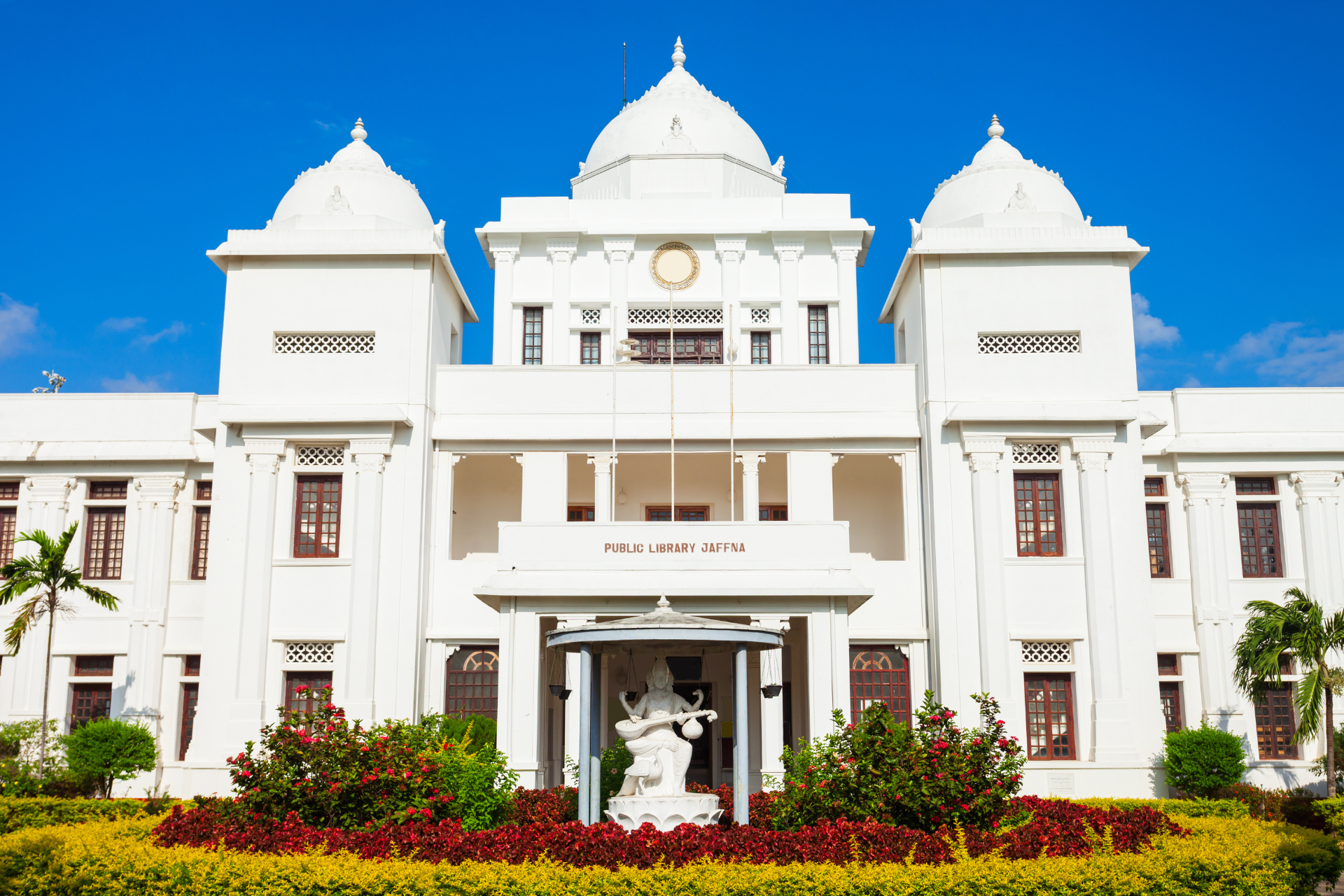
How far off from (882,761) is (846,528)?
6887mm

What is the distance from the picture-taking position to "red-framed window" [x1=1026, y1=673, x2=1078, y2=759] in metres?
20.0

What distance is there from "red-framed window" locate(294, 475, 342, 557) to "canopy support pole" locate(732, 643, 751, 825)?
10.4 m

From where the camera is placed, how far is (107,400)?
2486 centimetres

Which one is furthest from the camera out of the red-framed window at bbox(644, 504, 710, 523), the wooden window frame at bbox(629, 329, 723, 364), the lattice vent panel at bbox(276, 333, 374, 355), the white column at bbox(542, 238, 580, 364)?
the wooden window frame at bbox(629, 329, 723, 364)

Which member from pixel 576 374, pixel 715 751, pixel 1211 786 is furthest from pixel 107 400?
pixel 1211 786

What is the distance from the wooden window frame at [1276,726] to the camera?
74.5 ft

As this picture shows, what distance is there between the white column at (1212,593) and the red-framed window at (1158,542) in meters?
0.42

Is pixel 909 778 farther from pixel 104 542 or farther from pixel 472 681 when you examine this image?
pixel 104 542

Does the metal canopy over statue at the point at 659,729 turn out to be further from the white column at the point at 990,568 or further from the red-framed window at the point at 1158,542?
the red-framed window at the point at 1158,542

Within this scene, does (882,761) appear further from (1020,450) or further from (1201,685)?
(1201,685)

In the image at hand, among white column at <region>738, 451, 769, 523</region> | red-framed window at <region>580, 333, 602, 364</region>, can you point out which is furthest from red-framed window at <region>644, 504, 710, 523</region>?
red-framed window at <region>580, 333, 602, 364</region>

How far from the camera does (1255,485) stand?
2414 centimetres

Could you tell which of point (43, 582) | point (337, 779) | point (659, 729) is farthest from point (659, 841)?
point (43, 582)

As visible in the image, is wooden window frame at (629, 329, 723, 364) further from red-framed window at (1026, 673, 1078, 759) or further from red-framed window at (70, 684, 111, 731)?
red-framed window at (70, 684, 111, 731)
